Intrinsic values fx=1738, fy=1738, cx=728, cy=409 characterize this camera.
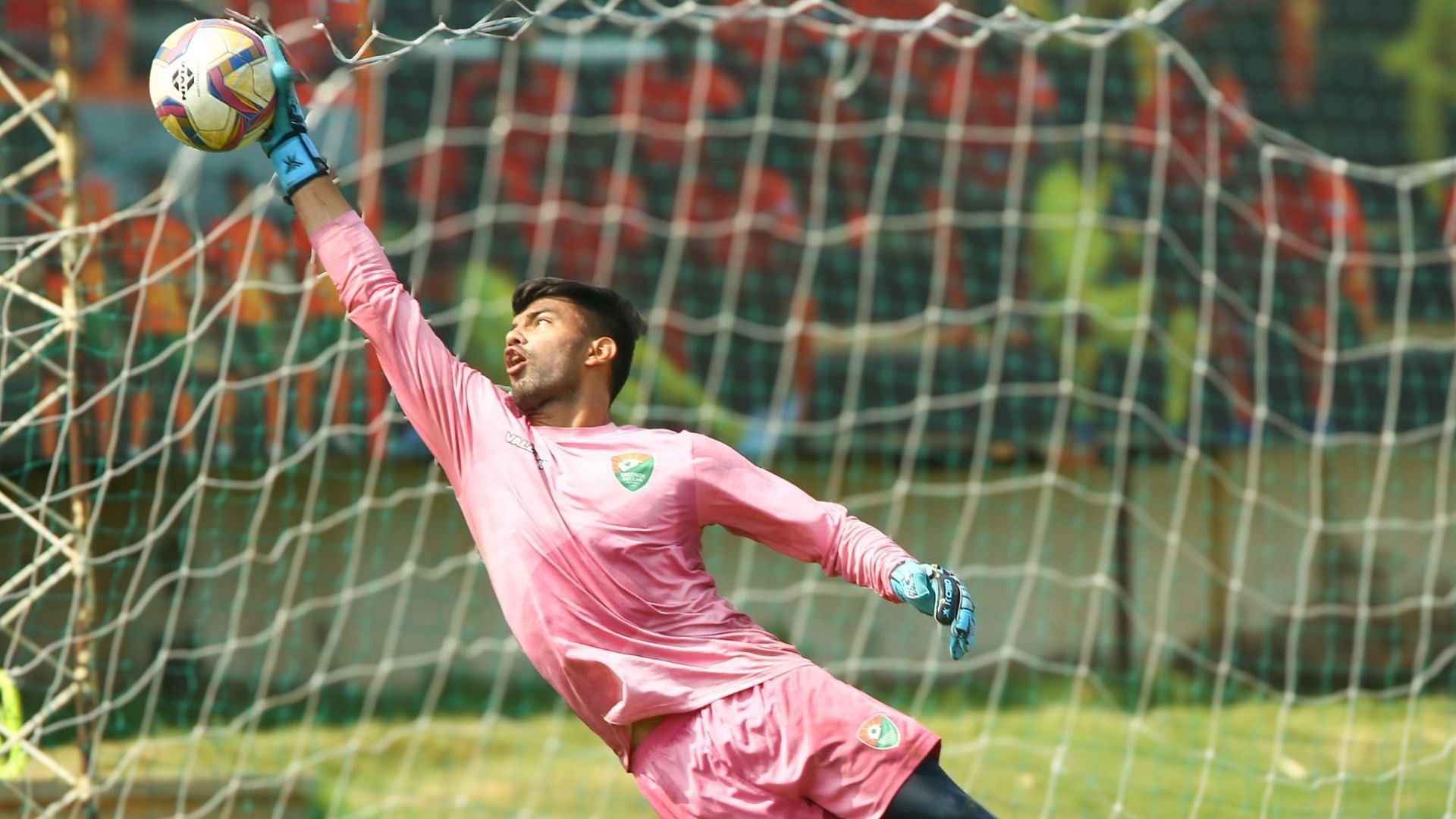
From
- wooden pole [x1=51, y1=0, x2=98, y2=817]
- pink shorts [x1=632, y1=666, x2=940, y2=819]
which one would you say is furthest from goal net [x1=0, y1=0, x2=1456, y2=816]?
pink shorts [x1=632, y1=666, x2=940, y2=819]

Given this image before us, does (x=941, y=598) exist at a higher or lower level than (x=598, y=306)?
lower

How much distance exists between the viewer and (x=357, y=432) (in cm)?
716

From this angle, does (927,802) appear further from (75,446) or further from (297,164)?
(75,446)

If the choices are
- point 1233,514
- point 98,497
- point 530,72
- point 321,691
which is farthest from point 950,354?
point 98,497

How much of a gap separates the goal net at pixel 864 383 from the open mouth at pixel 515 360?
3.08 m

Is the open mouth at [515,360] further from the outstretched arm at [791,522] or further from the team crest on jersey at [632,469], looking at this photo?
the outstretched arm at [791,522]

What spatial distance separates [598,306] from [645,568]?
630 mm

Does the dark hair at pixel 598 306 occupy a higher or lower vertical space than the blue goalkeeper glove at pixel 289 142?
lower

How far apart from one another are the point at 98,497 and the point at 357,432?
1.65 metres

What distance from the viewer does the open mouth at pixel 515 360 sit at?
3.85 metres

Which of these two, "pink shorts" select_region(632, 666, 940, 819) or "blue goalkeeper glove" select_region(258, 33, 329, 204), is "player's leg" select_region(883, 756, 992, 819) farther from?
"blue goalkeeper glove" select_region(258, 33, 329, 204)

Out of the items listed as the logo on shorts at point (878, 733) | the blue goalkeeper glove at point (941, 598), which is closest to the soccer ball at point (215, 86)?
the blue goalkeeper glove at point (941, 598)

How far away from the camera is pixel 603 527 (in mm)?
3662

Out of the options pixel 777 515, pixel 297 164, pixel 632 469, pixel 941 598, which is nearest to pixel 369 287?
pixel 297 164
